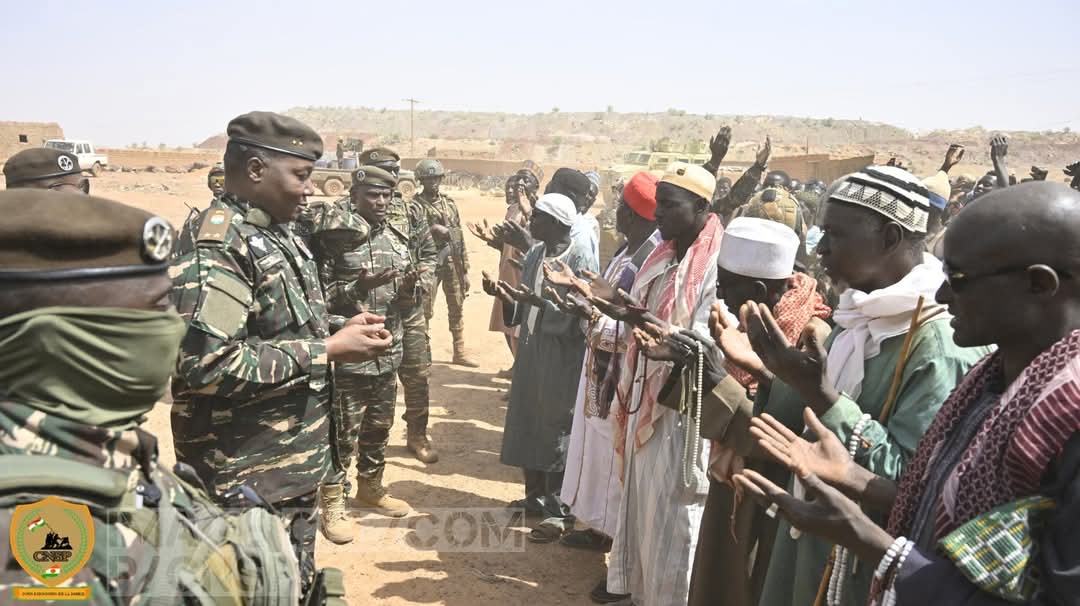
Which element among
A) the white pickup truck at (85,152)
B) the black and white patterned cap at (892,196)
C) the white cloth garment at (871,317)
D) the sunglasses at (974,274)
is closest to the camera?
the sunglasses at (974,274)

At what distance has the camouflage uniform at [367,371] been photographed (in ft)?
16.8

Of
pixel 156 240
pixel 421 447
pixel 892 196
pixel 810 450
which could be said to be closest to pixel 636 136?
pixel 421 447

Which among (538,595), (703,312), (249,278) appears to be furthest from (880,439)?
(538,595)

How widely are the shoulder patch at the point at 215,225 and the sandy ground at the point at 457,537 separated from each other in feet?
8.03

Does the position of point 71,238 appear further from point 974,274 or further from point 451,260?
point 451,260

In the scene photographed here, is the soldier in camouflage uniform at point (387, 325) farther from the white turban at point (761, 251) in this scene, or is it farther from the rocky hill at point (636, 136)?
the rocky hill at point (636, 136)

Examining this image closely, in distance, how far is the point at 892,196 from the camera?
94.0 inches

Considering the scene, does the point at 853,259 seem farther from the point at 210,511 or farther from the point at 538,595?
the point at 538,595

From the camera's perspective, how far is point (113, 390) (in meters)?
1.32

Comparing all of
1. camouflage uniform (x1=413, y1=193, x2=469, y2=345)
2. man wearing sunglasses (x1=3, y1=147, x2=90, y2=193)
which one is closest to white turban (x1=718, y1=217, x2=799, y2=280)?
man wearing sunglasses (x1=3, y1=147, x2=90, y2=193)

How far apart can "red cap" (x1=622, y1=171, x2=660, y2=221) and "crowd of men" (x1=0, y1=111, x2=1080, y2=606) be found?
0.03 metres

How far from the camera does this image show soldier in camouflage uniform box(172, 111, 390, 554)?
279cm

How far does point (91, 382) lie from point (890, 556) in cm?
157

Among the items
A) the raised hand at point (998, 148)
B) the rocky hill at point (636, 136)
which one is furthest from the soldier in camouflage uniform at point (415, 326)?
the rocky hill at point (636, 136)
